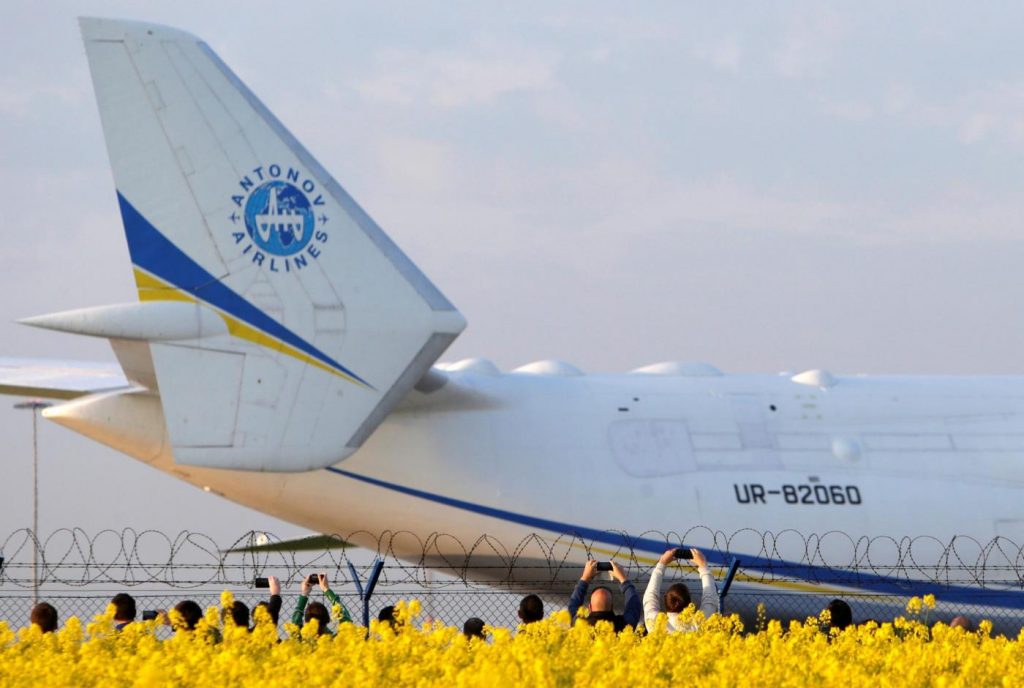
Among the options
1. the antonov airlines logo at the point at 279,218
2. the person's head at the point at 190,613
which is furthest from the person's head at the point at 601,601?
the antonov airlines logo at the point at 279,218

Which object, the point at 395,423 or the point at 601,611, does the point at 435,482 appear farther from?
the point at 601,611

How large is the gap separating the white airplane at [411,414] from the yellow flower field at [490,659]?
6.62m

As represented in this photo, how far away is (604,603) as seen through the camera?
1122cm

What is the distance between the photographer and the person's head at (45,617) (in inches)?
442

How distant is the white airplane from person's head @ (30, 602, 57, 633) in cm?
434

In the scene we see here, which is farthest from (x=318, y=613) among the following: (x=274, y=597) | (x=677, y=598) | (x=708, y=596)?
(x=708, y=596)

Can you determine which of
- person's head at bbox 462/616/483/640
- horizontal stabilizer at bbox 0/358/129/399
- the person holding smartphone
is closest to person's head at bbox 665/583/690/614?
the person holding smartphone

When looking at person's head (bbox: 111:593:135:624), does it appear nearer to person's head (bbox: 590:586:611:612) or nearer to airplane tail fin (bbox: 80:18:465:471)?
person's head (bbox: 590:586:611:612)

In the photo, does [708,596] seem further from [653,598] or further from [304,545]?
[304,545]

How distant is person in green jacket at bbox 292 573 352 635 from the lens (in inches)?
471

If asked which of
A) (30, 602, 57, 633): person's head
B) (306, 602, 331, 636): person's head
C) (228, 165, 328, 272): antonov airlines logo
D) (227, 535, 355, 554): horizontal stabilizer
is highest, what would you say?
(228, 165, 328, 272): antonov airlines logo

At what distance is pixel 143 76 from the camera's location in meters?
16.5

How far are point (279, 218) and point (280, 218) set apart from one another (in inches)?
0.4

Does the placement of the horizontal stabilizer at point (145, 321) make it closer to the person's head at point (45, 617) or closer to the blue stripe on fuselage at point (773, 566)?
the blue stripe on fuselage at point (773, 566)
